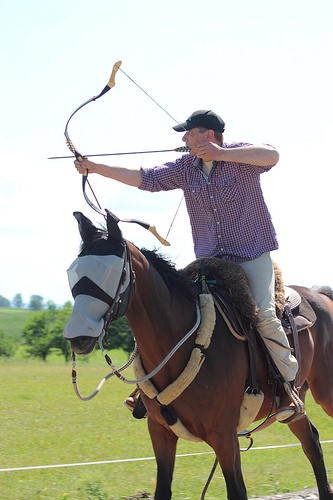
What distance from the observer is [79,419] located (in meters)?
14.2

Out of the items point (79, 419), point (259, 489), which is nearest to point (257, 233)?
point (259, 489)

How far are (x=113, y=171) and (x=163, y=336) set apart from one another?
1.27 meters

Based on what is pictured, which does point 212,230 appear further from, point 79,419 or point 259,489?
point 79,419

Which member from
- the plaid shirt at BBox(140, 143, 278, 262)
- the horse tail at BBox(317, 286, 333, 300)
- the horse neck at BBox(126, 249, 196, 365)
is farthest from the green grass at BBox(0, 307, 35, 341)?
the horse neck at BBox(126, 249, 196, 365)

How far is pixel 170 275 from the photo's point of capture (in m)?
5.63

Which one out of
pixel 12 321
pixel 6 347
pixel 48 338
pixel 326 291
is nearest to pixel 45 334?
pixel 48 338

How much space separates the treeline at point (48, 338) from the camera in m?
49.0

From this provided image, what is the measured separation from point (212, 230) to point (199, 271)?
34 centimetres

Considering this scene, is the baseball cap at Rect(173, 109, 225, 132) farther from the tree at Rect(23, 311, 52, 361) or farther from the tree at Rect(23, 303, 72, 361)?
the tree at Rect(23, 311, 52, 361)

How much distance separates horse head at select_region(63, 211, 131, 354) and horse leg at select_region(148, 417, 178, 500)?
113 cm

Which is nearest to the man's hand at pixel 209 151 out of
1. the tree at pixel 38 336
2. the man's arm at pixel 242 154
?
the man's arm at pixel 242 154

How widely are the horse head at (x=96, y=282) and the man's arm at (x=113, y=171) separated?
0.69 m

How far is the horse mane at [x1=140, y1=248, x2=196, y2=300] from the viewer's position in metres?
5.59

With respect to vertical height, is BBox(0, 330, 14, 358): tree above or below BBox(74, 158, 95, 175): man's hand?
below
